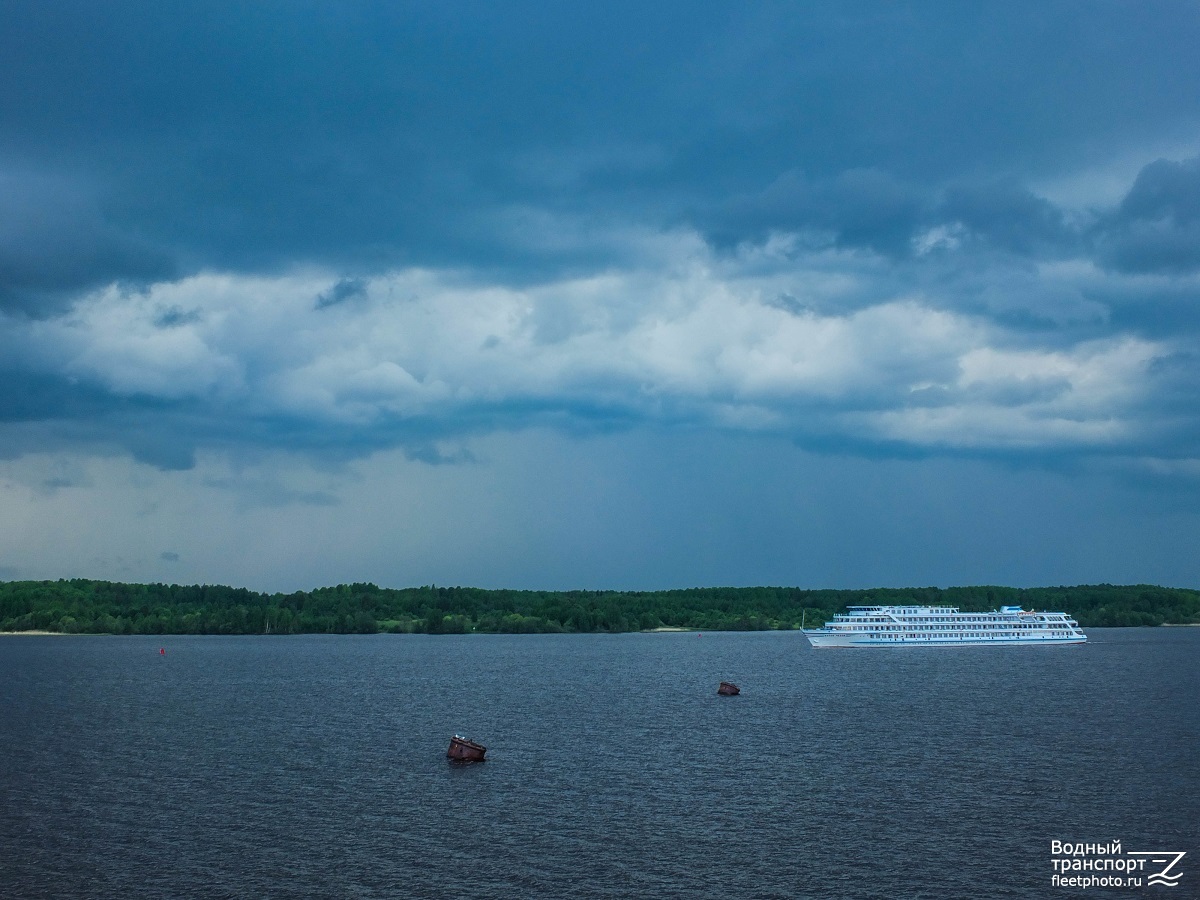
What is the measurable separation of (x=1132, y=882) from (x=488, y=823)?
37724 mm

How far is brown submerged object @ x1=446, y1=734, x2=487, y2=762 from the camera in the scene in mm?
89562

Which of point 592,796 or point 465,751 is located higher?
point 465,751

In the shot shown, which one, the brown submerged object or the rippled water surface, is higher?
the brown submerged object

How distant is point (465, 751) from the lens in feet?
295

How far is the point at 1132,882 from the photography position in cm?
5494

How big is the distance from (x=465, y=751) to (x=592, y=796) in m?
18.1

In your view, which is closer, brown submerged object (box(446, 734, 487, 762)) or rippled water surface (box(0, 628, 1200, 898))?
rippled water surface (box(0, 628, 1200, 898))

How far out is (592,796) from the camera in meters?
75.7

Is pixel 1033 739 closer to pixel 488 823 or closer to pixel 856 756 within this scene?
pixel 856 756

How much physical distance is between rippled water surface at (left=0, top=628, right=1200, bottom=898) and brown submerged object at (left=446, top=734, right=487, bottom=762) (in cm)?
215

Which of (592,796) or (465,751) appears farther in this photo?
(465,751)

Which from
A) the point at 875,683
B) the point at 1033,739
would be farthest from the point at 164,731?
the point at 875,683

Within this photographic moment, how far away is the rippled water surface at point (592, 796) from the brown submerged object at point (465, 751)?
215cm

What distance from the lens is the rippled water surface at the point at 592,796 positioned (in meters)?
56.1
